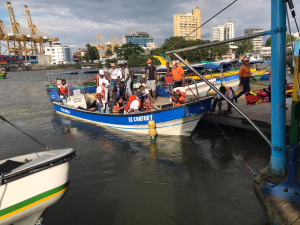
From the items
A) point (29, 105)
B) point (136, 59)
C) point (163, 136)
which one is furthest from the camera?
point (136, 59)

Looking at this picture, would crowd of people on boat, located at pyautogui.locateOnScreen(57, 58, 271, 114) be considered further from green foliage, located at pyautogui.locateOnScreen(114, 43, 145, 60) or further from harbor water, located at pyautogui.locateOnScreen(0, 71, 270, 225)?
green foliage, located at pyautogui.locateOnScreen(114, 43, 145, 60)

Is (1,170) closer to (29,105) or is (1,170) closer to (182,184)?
(182,184)

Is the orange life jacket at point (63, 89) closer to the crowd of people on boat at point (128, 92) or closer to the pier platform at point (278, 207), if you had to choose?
the crowd of people on boat at point (128, 92)

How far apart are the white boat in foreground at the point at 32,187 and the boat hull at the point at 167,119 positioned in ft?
17.5

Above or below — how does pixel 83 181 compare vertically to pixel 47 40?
below

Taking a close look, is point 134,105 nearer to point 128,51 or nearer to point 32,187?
point 32,187

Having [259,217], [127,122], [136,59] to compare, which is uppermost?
[136,59]

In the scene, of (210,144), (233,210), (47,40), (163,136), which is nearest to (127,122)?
(163,136)

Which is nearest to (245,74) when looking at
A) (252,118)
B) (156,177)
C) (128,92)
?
(252,118)

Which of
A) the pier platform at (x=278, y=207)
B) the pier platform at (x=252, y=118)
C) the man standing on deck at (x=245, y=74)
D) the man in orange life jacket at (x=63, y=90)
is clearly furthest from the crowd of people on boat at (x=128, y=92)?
the pier platform at (x=278, y=207)

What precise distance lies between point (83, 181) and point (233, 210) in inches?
148

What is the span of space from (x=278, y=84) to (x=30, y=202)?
13.5ft

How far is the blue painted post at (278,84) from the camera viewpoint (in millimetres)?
3725

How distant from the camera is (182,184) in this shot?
6.28 meters
